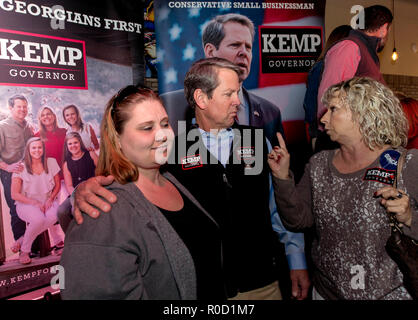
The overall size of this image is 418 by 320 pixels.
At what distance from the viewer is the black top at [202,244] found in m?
1.39

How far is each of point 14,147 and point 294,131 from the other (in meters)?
2.64

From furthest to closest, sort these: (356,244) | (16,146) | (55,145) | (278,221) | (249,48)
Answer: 1. (249,48)
2. (55,145)
3. (16,146)
4. (278,221)
5. (356,244)

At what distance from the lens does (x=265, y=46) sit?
3.33 m

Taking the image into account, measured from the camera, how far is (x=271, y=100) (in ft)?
11.1

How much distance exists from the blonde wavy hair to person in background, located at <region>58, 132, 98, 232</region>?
2.20m

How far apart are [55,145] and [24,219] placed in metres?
0.64

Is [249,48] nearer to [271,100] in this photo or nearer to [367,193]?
[271,100]

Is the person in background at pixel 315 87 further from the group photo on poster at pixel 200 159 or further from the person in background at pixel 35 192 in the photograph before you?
the person in background at pixel 35 192

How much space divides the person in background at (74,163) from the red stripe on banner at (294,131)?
2023 mm

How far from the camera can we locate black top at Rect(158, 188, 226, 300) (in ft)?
4.55

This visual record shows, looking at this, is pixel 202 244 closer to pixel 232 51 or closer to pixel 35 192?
pixel 35 192

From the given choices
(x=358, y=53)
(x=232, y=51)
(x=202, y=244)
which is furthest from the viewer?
(x=232, y=51)

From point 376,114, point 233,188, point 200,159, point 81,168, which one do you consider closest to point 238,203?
point 233,188
